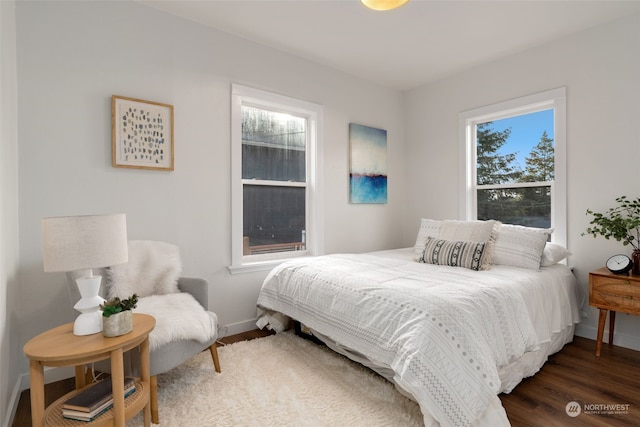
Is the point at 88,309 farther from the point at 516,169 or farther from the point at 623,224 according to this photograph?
the point at 516,169

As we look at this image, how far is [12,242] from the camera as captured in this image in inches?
74.4

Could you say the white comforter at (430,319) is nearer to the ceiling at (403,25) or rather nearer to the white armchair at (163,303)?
the white armchair at (163,303)

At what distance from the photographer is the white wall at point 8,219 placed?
1.59 meters

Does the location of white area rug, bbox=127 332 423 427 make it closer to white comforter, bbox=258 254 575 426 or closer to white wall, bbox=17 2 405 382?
white comforter, bbox=258 254 575 426

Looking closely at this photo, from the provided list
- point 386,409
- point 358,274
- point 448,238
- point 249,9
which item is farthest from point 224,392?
point 249,9

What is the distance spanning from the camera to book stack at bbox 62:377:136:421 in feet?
4.78

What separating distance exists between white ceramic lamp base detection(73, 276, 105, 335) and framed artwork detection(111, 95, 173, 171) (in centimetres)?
107

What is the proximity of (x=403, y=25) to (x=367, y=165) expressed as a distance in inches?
62.7

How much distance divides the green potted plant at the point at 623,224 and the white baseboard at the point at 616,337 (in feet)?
2.02

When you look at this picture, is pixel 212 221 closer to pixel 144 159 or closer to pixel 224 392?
pixel 144 159

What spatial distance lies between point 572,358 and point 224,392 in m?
2.54

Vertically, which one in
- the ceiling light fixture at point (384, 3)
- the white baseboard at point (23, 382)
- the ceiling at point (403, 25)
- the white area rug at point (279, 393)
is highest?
the ceiling at point (403, 25)

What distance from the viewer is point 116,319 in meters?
1.57

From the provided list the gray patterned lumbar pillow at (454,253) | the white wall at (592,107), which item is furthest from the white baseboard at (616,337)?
the gray patterned lumbar pillow at (454,253)
